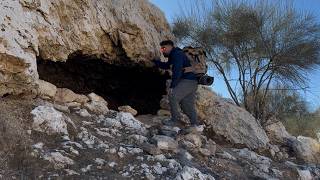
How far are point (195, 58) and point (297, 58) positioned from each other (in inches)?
128

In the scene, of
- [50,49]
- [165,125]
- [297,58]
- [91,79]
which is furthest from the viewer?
[297,58]

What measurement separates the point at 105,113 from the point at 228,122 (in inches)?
108

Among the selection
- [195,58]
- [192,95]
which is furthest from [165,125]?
[195,58]

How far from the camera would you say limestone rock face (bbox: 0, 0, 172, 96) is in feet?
20.2

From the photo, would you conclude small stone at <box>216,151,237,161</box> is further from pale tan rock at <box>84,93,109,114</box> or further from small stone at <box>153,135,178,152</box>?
pale tan rock at <box>84,93,109,114</box>

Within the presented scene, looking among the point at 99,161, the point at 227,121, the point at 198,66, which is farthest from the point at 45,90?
the point at 227,121

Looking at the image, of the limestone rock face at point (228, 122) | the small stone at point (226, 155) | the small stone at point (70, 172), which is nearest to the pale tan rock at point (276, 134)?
the limestone rock face at point (228, 122)

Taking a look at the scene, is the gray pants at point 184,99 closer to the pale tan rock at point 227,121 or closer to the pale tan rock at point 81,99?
the pale tan rock at point 227,121

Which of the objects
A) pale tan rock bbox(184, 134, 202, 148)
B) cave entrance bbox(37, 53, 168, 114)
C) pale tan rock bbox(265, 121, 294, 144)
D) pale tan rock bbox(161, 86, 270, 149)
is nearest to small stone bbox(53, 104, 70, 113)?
cave entrance bbox(37, 53, 168, 114)

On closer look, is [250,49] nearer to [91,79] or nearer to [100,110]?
[91,79]

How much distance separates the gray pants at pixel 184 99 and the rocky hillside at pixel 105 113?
38 cm

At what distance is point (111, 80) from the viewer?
9.31 metres

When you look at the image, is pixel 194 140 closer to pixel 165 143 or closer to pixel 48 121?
pixel 165 143

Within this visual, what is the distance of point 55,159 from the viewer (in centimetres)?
509
